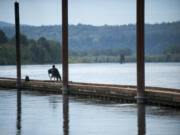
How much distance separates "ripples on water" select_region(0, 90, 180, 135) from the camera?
1534 cm

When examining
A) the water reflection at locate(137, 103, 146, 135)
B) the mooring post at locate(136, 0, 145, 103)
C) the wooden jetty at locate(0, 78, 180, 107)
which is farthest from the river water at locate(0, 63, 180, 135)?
the mooring post at locate(136, 0, 145, 103)

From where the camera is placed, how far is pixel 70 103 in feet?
79.6

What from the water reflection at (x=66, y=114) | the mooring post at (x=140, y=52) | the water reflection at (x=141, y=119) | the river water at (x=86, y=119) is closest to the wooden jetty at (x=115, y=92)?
the mooring post at (x=140, y=52)

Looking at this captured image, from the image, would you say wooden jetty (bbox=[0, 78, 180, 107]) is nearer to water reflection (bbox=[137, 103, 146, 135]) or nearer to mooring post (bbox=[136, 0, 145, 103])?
mooring post (bbox=[136, 0, 145, 103])

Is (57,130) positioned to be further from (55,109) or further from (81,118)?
(55,109)

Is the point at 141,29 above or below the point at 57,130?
above

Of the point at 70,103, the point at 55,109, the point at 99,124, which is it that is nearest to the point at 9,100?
the point at 70,103

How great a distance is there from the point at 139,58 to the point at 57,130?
7.83 m

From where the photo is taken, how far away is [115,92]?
25.7 m

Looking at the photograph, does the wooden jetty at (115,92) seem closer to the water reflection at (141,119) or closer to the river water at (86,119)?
the river water at (86,119)

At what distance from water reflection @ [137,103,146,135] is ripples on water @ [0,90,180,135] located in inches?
4.6

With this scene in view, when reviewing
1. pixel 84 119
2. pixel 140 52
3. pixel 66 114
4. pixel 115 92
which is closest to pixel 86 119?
pixel 84 119

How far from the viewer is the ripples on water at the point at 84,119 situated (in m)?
15.3

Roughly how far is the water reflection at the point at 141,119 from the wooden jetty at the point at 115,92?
75 centimetres
